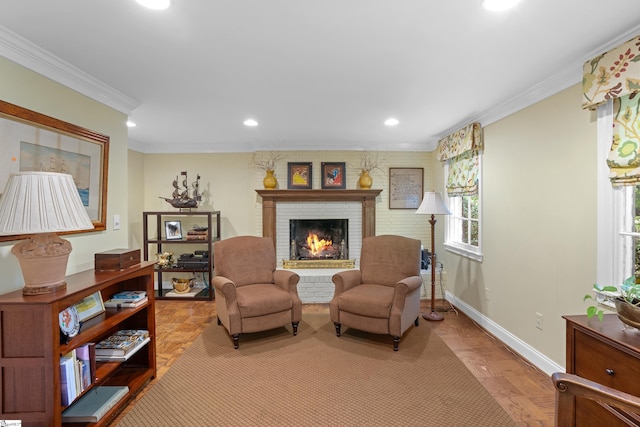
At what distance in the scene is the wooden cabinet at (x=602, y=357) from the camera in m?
1.25

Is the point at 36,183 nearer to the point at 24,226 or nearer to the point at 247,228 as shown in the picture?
the point at 24,226

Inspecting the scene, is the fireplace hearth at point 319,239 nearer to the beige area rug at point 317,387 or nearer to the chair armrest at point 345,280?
the chair armrest at point 345,280

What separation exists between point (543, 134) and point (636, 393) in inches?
75.1

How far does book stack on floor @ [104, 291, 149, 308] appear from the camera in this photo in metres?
2.14

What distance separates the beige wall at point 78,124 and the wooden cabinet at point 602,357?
124 inches

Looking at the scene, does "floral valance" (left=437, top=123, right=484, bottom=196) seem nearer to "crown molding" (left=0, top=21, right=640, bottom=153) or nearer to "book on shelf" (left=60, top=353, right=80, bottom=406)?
"crown molding" (left=0, top=21, right=640, bottom=153)

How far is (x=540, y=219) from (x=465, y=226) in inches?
55.4

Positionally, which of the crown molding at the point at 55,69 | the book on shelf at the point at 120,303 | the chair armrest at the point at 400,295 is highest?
the crown molding at the point at 55,69

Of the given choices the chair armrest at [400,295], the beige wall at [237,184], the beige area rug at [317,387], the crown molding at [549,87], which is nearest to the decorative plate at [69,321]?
the beige area rug at [317,387]

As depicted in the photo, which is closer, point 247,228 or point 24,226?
point 24,226

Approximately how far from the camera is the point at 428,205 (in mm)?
3449

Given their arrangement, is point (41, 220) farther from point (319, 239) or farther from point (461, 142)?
point (461, 142)

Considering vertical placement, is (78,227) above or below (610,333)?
above

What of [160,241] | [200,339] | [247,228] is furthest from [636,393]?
[160,241]
